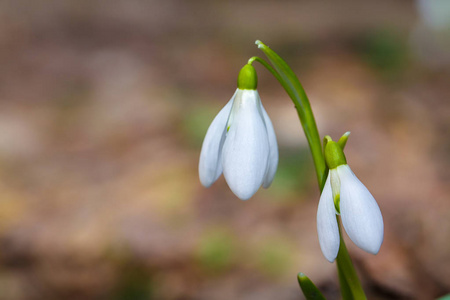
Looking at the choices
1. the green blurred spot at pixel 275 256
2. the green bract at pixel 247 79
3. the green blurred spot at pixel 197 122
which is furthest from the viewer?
the green blurred spot at pixel 197 122

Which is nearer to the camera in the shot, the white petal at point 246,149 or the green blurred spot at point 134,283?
the white petal at point 246,149

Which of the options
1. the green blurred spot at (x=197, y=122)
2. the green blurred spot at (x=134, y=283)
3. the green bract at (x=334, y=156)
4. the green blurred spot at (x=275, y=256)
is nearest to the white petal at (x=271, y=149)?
the green bract at (x=334, y=156)

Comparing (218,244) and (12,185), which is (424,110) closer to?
(218,244)

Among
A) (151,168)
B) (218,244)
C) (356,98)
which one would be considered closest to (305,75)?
(356,98)

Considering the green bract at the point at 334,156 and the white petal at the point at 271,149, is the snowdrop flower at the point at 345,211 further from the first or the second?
the white petal at the point at 271,149

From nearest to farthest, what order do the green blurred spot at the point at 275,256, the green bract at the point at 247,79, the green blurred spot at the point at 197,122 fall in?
1. the green bract at the point at 247,79
2. the green blurred spot at the point at 275,256
3. the green blurred spot at the point at 197,122

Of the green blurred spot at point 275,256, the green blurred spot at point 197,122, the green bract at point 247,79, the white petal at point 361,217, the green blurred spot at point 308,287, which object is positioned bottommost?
the green blurred spot at point 308,287

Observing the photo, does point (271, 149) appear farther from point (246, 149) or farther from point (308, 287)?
point (308, 287)

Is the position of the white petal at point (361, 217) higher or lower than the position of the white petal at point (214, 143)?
lower
